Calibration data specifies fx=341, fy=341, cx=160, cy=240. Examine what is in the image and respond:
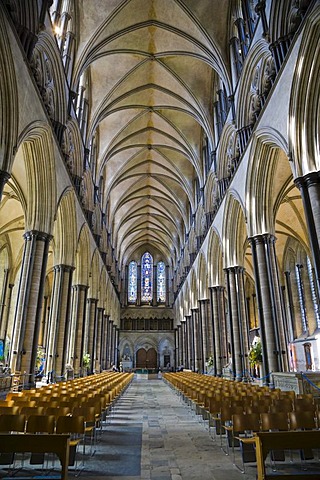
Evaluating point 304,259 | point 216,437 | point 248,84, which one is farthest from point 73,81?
point 304,259

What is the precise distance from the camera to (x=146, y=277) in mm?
43406

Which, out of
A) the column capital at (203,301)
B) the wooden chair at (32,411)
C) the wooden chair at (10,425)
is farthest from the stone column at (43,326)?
the wooden chair at (10,425)

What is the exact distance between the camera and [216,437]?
6.00 metres

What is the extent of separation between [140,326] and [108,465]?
37.9 meters

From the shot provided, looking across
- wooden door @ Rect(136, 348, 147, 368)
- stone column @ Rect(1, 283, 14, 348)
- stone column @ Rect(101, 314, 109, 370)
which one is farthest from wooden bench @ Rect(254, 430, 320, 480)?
wooden door @ Rect(136, 348, 147, 368)

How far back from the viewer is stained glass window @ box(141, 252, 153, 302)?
42688 millimetres

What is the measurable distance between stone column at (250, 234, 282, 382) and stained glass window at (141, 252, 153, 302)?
3140cm

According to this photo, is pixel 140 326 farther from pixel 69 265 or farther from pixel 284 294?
pixel 69 265

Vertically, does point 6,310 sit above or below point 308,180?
below

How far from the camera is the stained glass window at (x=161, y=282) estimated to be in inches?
1688

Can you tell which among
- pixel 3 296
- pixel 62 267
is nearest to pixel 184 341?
pixel 3 296

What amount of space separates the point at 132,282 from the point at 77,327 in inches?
978

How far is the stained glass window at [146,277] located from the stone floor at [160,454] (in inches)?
1375

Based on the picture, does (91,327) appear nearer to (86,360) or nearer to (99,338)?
(86,360)
